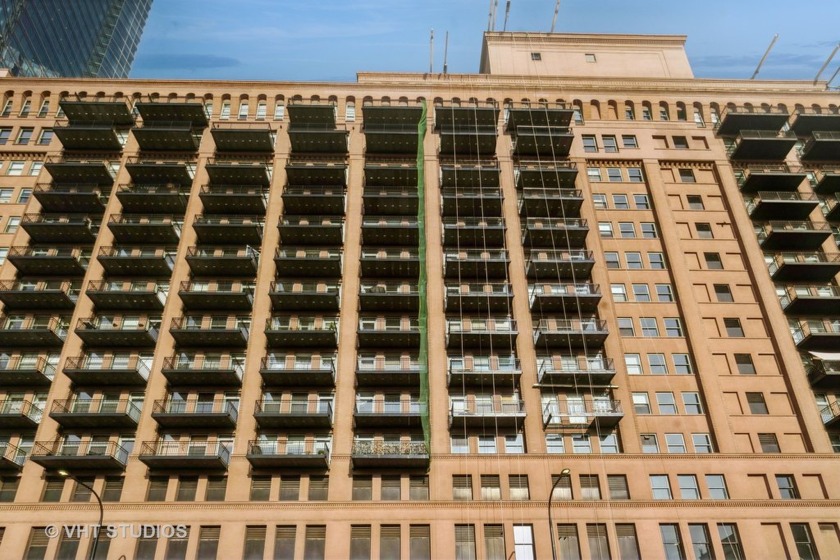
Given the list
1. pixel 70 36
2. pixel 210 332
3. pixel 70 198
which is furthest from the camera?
pixel 70 36

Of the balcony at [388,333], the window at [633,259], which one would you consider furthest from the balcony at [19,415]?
the window at [633,259]

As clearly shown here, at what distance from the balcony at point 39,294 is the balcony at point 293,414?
16419mm

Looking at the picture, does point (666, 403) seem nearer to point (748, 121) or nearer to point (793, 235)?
point (793, 235)

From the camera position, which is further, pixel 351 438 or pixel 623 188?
pixel 623 188

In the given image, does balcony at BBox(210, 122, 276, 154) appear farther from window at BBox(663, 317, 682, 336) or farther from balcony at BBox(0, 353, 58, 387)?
window at BBox(663, 317, 682, 336)

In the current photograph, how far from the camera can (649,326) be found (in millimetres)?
45781

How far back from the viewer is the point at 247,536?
123 feet

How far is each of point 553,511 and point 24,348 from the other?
36.6 metres

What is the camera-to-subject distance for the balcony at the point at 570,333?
4338cm

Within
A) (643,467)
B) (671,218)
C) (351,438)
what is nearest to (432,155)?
(671,218)

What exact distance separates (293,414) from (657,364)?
80.6 ft

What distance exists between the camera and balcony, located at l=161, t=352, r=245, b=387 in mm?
41344

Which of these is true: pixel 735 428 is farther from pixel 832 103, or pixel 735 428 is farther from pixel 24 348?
pixel 24 348

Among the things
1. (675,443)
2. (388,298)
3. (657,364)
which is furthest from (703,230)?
(388,298)
